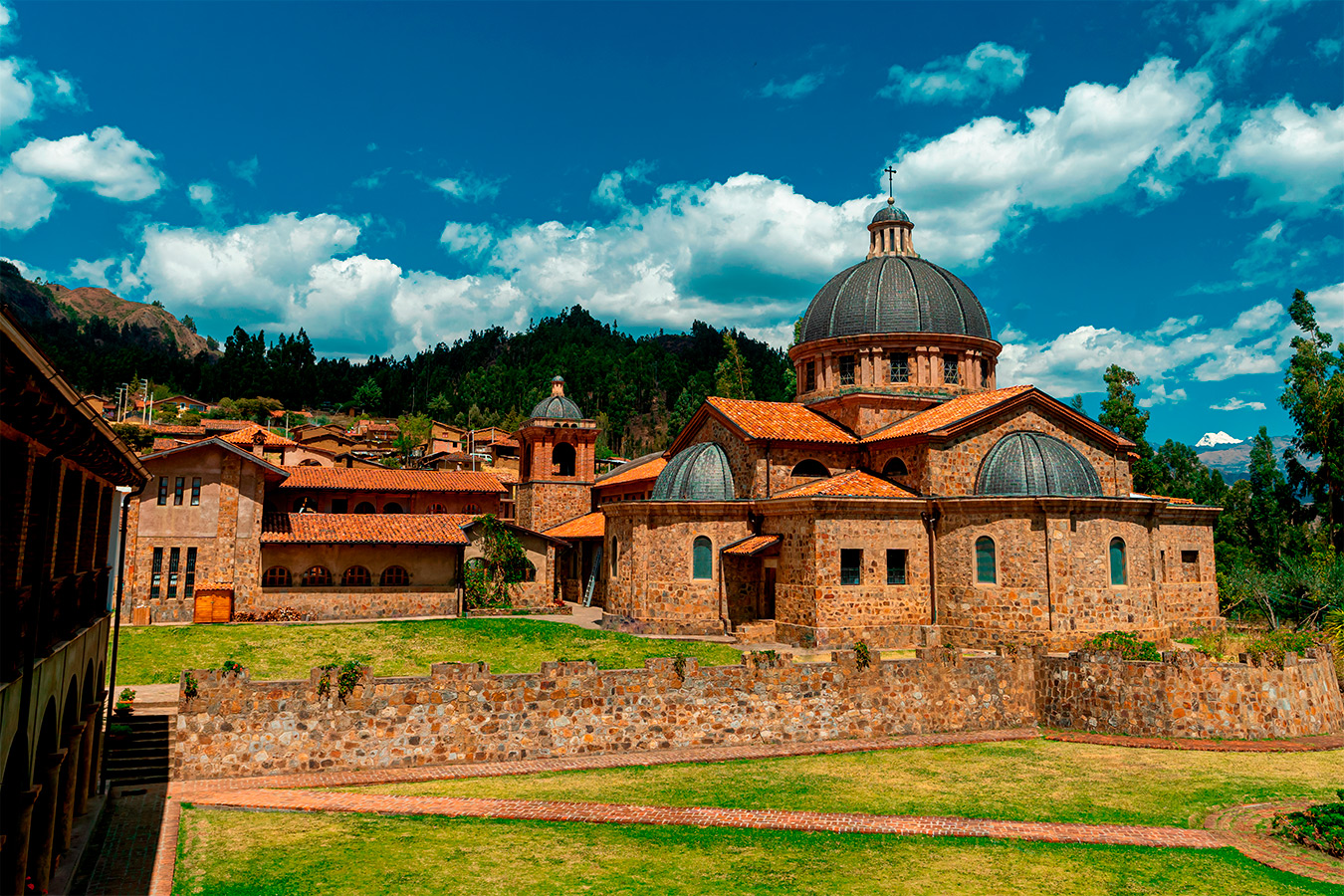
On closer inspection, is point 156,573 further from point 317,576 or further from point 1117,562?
point 1117,562

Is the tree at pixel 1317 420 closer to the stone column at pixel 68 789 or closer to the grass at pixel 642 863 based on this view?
the grass at pixel 642 863

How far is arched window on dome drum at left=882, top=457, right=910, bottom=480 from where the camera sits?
3186cm

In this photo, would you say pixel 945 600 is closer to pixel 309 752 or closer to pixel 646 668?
pixel 646 668

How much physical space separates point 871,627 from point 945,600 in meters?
2.80

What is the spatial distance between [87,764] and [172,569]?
20547 mm

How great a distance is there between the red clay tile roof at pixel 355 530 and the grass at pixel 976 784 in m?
20.5

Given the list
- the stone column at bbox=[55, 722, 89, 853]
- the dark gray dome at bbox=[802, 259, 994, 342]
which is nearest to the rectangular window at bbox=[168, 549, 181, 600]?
the stone column at bbox=[55, 722, 89, 853]

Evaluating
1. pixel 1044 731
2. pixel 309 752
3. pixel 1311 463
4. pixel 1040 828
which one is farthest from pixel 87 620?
pixel 1311 463

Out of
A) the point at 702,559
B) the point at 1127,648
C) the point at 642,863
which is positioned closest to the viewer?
the point at 642,863

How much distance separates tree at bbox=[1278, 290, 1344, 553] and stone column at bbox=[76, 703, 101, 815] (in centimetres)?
5104

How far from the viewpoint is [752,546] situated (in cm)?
3075

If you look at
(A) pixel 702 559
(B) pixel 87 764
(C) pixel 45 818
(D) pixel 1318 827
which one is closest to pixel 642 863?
(C) pixel 45 818

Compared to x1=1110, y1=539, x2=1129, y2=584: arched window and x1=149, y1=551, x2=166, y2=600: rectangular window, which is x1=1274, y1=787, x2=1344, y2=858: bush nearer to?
x1=1110, y1=539, x2=1129, y2=584: arched window

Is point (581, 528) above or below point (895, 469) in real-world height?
below
